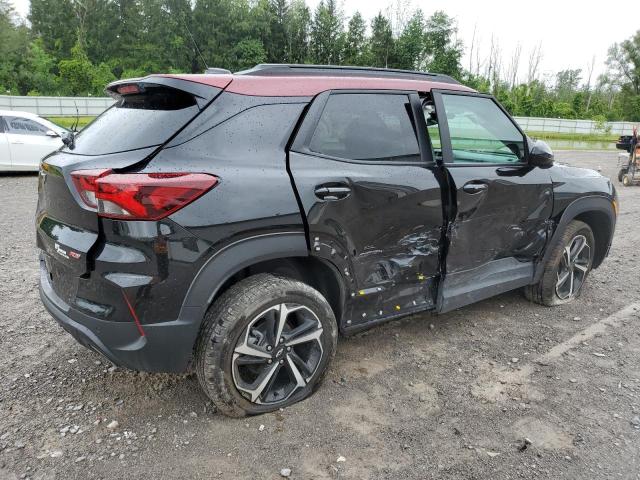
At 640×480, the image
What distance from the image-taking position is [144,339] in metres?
2.28

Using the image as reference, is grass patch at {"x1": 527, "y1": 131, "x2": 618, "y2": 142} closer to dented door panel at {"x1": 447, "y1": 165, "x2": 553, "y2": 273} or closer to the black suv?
dented door panel at {"x1": 447, "y1": 165, "x2": 553, "y2": 273}

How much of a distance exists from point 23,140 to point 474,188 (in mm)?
10437

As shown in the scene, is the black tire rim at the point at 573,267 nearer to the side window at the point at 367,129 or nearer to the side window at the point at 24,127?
the side window at the point at 367,129

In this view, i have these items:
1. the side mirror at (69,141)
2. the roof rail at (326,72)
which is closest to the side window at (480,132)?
the roof rail at (326,72)

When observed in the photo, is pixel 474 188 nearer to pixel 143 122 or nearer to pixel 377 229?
pixel 377 229

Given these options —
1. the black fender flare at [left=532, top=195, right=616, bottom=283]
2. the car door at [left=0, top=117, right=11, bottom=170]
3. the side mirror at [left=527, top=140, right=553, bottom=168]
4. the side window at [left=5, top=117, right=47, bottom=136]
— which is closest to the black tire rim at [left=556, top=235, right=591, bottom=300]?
the black fender flare at [left=532, top=195, right=616, bottom=283]

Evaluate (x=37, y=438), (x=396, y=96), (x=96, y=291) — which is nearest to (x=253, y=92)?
(x=396, y=96)

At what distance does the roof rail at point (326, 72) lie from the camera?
2.80 meters

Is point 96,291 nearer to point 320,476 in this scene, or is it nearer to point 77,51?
point 320,476

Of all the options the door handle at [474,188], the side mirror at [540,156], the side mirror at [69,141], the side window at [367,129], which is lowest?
the door handle at [474,188]

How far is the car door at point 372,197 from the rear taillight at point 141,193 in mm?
573

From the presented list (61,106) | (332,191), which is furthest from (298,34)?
(332,191)

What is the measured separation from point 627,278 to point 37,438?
5.21 metres

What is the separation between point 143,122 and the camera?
2.46 meters
